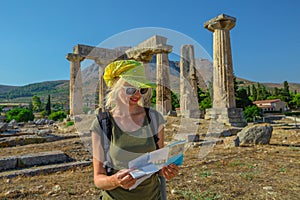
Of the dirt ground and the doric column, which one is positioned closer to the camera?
the dirt ground

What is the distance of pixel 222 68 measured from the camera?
16.6m

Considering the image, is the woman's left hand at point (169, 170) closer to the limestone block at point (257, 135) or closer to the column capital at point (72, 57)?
the limestone block at point (257, 135)

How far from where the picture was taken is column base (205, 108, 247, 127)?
14.8 metres

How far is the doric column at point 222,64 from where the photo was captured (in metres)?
16.1

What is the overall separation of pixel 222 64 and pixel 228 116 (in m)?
3.77

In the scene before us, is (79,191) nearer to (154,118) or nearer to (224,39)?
(154,118)

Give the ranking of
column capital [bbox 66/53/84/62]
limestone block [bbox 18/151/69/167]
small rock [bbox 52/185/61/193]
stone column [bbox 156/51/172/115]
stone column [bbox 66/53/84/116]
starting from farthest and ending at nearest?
stone column [bbox 66/53/84/116]
column capital [bbox 66/53/84/62]
stone column [bbox 156/51/172/115]
limestone block [bbox 18/151/69/167]
small rock [bbox 52/185/61/193]

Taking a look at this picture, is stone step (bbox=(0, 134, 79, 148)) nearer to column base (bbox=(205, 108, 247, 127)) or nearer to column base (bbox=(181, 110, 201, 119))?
column base (bbox=(205, 108, 247, 127))

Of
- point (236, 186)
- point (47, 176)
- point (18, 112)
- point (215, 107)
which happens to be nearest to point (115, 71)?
point (236, 186)

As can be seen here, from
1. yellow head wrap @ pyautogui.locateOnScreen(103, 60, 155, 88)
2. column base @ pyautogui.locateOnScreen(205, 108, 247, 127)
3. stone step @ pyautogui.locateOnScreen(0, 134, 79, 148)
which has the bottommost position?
stone step @ pyautogui.locateOnScreen(0, 134, 79, 148)

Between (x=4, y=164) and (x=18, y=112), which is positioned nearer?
(x=4, y=164)

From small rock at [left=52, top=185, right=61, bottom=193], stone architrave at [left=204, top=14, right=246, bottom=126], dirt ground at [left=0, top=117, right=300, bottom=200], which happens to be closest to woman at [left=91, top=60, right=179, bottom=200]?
dirt ground at [left=0, top=117, right=300, bottom=200]

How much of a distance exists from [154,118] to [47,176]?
4.61 meters

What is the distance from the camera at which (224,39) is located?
54.0 feet
